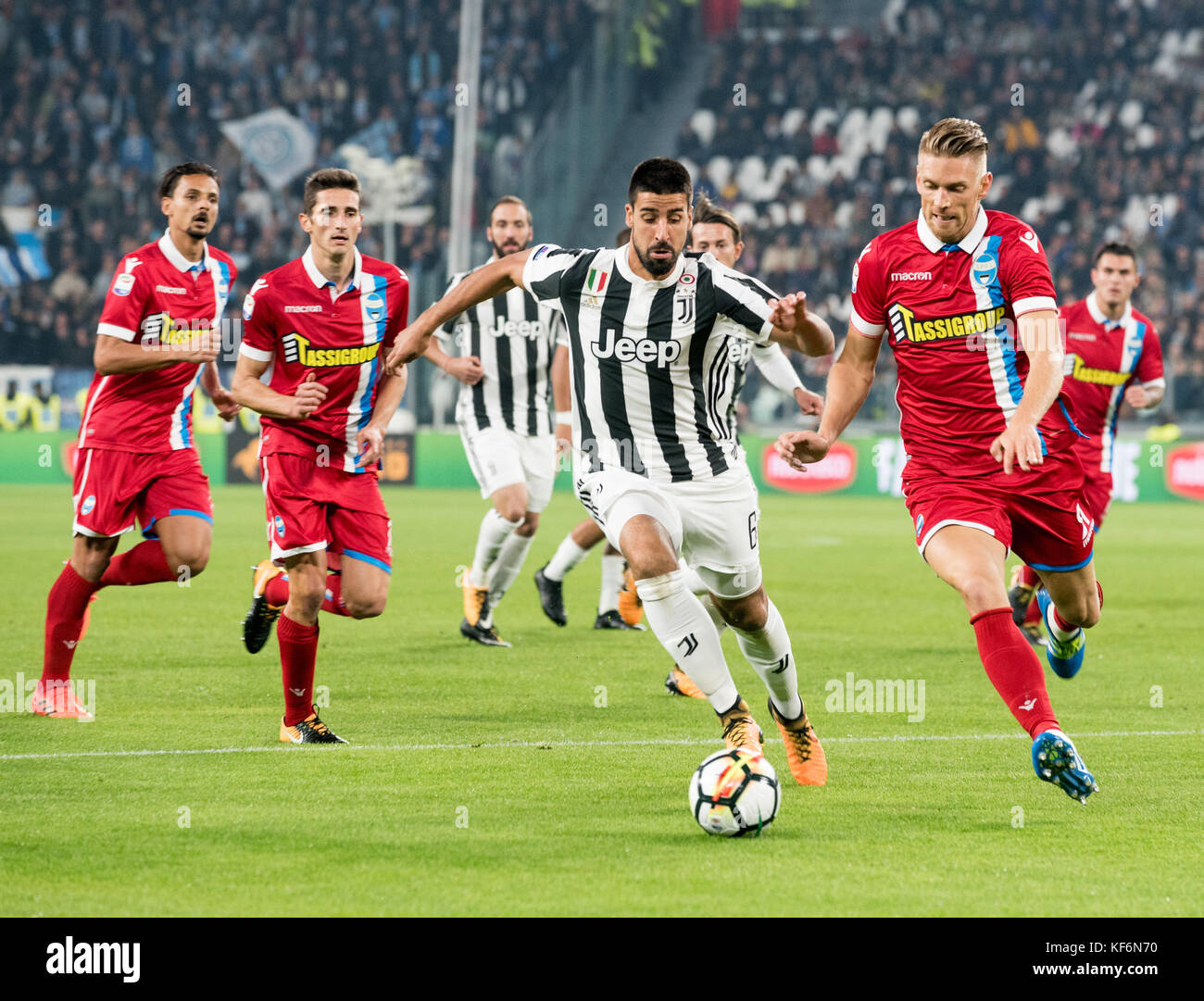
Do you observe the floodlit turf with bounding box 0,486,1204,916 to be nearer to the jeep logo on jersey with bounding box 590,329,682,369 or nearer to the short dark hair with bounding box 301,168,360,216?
the jeep logo on jersey with bounding box 590,329,682,369

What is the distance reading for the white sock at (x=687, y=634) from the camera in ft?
18.3

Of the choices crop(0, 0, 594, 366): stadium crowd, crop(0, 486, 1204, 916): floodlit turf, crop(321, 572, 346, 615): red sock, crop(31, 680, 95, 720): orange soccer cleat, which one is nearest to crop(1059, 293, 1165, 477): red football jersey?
crop(0, 486, 1204, 916): floodlit turf

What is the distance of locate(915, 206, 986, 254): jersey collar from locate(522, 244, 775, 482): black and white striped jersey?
0.59m

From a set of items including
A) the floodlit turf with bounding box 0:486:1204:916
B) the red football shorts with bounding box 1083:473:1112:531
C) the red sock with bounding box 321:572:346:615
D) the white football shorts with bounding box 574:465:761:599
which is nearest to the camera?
the floodlit turf with bounding box 0:486:1204:916

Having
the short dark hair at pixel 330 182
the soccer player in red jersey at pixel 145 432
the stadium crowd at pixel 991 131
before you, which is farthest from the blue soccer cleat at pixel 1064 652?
the stadium crowd at pixel 991 131

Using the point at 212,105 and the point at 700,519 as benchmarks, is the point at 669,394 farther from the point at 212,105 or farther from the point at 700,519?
the point at 212,105

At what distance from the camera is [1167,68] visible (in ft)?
101

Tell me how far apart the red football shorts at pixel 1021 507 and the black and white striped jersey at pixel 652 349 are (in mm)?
710

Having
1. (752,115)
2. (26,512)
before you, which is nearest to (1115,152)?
(752,115)

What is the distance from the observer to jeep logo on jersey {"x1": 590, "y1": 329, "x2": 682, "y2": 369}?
19.6 feet

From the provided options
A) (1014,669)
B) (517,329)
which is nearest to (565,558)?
(517,329)

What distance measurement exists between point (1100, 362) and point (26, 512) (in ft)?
43.2

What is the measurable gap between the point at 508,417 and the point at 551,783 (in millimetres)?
4853

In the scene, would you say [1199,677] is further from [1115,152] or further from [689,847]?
[1115,152]
